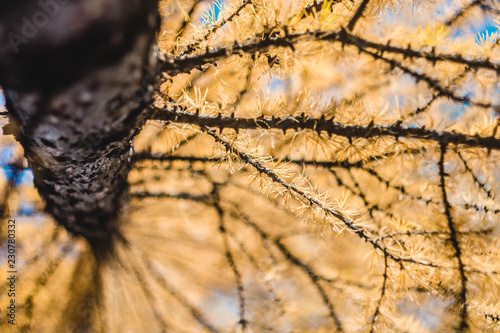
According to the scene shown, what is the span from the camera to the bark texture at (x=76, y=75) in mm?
412

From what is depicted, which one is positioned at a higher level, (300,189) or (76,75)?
(76,75)

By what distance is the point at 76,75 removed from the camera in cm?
46

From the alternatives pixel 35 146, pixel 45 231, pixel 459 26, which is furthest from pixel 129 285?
pixel 459 26

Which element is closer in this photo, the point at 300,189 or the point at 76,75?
the point at 76,75

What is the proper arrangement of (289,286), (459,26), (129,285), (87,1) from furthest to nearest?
(289,286) → (129,285) → (459,26) → (87,1)

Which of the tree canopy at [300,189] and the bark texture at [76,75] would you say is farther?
the tree canopy at [300,189]

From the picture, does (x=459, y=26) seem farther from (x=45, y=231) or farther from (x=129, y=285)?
(x=45, y=231)

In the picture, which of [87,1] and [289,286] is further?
[289,286]

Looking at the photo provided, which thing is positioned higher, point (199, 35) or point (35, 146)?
point (199, 35)

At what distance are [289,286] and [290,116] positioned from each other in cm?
127

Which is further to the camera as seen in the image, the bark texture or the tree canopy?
the tree canopy

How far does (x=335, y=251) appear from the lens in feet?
5.25

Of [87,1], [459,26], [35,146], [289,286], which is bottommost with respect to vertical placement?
[289,286]

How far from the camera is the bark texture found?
1.35 ft
